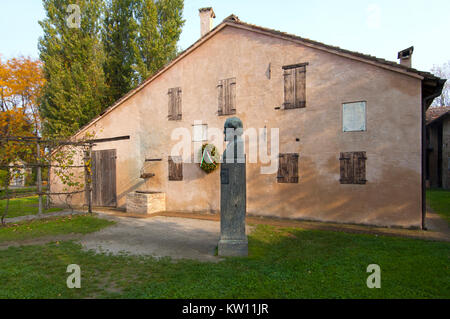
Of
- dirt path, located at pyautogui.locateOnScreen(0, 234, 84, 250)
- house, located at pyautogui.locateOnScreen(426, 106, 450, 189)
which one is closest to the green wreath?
dirt path, located at pyautogui.locateOnScreen(0, 234, 84, 250)

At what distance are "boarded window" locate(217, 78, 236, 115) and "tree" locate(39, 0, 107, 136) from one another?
976 centimetres

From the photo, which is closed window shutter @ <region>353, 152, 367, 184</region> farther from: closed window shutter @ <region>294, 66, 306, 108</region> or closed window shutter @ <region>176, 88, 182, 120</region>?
closed window shutter @ <region>176, 88, 182, 120</region>

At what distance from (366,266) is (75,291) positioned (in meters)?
4.71

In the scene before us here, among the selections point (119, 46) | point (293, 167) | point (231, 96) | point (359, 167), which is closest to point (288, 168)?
point (293, 167)

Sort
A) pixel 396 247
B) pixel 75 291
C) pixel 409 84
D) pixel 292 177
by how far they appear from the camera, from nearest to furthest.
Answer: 1. pixel 75 291
2. pixel 396 247
3. pixel 409 84
4. pixel 292 177

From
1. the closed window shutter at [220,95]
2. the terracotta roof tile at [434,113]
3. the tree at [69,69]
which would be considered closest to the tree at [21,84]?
the tree at [69,69]

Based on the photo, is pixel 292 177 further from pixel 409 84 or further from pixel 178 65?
pixel 178 65

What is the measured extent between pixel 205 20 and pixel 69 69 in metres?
9.52

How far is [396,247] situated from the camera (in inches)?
224

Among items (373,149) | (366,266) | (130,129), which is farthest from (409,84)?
(130,129)

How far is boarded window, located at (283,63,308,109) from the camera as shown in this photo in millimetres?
9008

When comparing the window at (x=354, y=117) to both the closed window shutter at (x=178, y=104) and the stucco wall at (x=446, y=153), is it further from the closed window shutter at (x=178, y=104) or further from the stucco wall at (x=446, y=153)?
the stucco wall at (x=446, y=153)

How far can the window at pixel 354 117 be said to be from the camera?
8148 millimetres

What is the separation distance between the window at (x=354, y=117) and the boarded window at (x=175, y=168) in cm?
649
